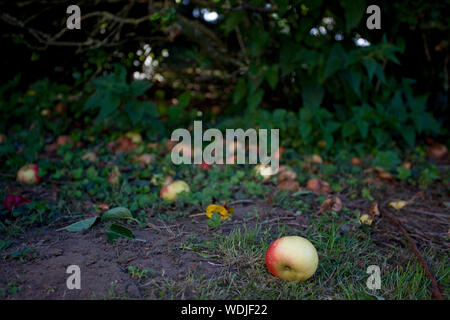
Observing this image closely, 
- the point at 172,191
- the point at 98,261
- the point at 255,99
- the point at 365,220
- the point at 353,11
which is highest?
the point at 353,11

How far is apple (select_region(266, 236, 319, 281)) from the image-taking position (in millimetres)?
1542

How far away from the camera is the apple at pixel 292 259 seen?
1.54 metres

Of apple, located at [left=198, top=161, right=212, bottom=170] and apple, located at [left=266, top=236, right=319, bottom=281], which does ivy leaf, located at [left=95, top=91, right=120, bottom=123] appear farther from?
apple, located at [left=266, top=236, right=319, bottom=281]

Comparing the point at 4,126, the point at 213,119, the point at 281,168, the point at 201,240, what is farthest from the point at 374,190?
the point at 4,126

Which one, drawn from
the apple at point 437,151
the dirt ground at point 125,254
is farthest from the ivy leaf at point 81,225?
the apple at point 437,151

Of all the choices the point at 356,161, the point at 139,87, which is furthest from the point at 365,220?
the point at 139,87

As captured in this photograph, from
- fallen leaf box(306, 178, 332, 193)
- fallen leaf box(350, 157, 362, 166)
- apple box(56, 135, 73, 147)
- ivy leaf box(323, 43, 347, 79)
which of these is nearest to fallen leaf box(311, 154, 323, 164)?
fallen leaf box(350, 157, 362, 166)

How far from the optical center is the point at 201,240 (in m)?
1.91

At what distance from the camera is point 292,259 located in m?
1.54

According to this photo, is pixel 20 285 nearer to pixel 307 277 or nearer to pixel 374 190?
pixel 307 277

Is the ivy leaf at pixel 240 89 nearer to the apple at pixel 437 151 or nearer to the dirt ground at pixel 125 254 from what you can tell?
the dirt ground at pixel 125 254

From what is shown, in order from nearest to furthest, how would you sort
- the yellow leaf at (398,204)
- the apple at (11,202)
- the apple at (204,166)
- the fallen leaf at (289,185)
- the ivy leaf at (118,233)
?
the ivy leaf at (118,233), the apple at (11,202), the yellow leaf at (398,204), the fallen leaf at (289,185), the apple at (204,166)

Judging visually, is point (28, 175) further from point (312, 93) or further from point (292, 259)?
point (312, 93)

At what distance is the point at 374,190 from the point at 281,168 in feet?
2.17
